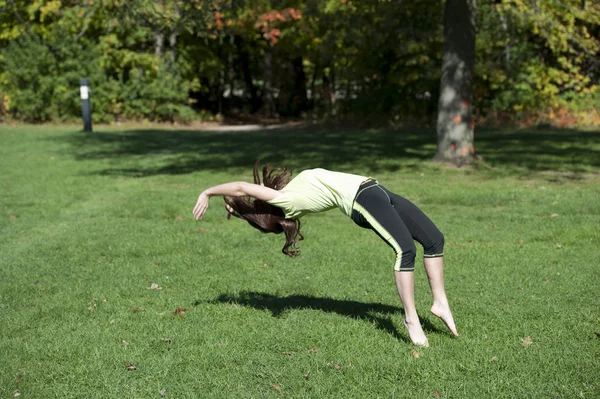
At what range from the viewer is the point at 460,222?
35.2ft

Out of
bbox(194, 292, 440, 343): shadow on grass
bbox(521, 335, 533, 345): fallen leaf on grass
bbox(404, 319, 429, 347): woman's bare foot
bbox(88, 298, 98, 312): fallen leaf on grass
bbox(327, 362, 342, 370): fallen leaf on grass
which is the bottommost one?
bbox(88, 298, 98, 312): fallen leaf on grass

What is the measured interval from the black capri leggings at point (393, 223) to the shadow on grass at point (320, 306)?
923 millimetres

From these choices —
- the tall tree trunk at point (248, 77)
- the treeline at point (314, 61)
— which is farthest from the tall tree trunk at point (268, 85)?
the tall tree trunk at point (248, 77)

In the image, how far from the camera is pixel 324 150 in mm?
20141

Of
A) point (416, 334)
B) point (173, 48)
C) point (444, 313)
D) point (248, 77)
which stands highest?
A: point (173, 48)

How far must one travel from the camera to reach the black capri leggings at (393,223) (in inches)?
213

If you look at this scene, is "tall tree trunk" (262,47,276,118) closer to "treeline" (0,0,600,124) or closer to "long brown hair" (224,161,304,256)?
"treeline" (0,0,600,124)

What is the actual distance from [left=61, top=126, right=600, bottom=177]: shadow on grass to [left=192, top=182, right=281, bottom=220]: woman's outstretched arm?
10.5m

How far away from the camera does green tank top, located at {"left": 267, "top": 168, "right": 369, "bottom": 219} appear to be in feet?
18.1

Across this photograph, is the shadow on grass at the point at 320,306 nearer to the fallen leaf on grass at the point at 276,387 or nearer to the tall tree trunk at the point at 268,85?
the fallen leaf on grass at the point at 276,387

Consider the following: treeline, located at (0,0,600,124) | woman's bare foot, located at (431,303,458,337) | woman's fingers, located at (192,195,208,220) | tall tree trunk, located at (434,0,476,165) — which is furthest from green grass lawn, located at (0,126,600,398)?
treeline, located at (0,0,600,124)

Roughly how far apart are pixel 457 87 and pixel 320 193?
38.4ft

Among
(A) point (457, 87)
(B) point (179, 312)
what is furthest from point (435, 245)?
(A) point (457, 87)

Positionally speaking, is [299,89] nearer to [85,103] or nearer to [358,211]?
[85,103]
